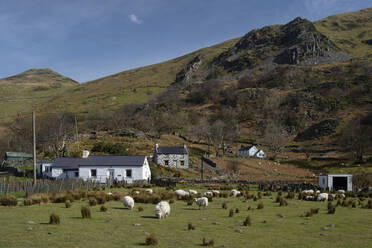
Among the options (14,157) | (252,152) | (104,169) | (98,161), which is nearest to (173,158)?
(98,161)

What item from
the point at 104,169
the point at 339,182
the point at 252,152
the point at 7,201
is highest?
the point at 7,201

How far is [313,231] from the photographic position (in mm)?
16234

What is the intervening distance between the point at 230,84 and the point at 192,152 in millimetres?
110480

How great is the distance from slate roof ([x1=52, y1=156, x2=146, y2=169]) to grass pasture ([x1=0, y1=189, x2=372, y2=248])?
34.1m

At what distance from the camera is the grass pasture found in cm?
1284

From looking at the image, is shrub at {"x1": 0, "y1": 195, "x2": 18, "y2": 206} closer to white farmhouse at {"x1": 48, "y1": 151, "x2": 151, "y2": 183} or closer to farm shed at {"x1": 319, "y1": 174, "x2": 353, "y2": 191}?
white farmhouse at {"x1": 48, "y1": 151, "x2": 151, "y2": 183}

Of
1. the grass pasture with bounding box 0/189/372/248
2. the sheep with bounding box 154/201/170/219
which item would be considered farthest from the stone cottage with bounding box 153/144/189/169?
the sheep with bounding box 154/201/170/219

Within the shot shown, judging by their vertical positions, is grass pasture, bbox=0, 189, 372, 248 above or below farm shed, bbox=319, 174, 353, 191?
above

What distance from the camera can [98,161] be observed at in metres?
56.0

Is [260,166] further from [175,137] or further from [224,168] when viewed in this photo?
[175,137]

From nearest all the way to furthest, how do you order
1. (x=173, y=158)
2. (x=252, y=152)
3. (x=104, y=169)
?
1. (x=104, y=169)
2. (x=173, y=158)
3. (x=252, y=152)

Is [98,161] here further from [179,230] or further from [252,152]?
[252,152]

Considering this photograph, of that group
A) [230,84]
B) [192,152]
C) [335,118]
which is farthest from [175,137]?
[230,84]

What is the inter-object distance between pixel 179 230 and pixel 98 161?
4262 cm
